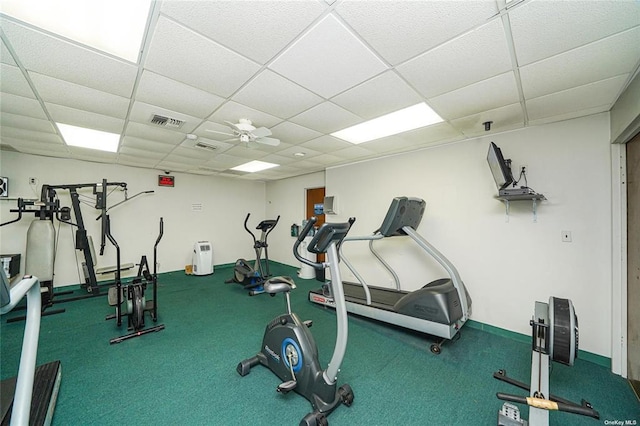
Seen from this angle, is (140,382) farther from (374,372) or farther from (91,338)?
(374,372)

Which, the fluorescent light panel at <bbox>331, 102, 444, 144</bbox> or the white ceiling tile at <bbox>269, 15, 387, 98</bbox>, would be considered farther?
the fluorescent light panel at <bbox>331, 102, 444, 144</bbox>

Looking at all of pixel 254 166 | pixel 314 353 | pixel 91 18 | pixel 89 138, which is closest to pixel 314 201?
pixel 254 166

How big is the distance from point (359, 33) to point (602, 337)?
144 inches

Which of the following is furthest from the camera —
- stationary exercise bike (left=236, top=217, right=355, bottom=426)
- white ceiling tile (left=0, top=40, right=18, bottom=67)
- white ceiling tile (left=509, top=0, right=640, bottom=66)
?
stationary exercise bike (left=236, top=217, right=355, bottom=426)

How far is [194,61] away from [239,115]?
0.90 metres

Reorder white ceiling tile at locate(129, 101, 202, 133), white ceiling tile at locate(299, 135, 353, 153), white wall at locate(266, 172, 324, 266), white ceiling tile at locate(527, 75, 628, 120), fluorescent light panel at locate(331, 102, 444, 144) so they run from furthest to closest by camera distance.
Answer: white wall at locate(266, 172, 324, 266) → white ceiling tile at locate(299, 135, 353, 153) → fluorescent light panel at locate(331, 102, 444, 144) → white ceiling tile at locate(129, 101, 202, 133) → white ceiling tile at locate(527, 75, 628, 120)

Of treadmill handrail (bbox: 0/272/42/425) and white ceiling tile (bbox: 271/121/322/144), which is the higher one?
white ceiling tile (bbox: 271/121/322/144)

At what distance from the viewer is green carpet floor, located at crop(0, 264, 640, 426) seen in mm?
1801

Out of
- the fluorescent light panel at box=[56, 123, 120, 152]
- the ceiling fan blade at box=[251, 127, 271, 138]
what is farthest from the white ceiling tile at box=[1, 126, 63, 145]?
the ceiling fan blade at box=[251, 127, 271, 138]

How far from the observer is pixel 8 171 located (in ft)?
13.6

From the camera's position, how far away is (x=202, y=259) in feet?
19.4

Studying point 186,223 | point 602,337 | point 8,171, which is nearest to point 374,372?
point 602,337

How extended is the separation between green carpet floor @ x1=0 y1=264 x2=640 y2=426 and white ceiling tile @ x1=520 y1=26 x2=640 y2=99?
2.45 m

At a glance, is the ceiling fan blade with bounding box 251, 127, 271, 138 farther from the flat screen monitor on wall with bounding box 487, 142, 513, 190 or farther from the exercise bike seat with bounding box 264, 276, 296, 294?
the flat screen monitor on wall with bounding box 487, 142, 513, 190
